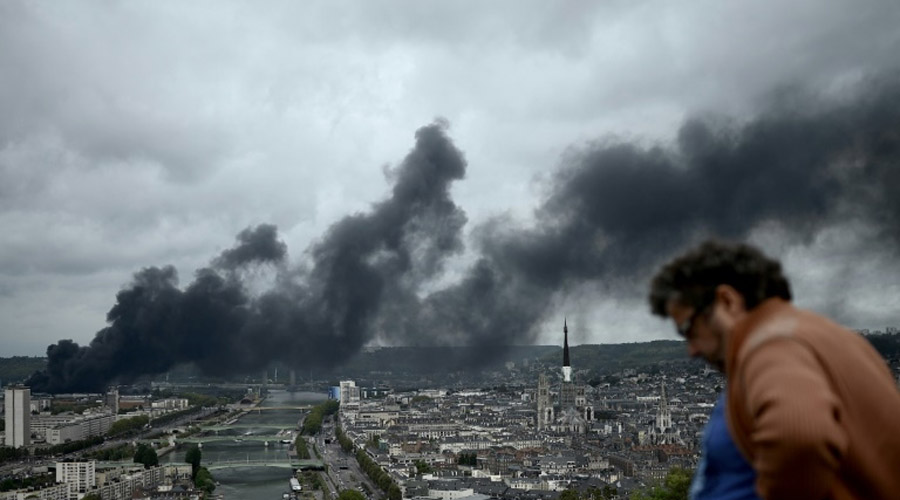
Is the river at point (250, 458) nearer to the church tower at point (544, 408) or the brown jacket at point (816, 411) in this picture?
the church tower at point (544, 408)

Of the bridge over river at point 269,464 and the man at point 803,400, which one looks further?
the bridge over river at point 269,464

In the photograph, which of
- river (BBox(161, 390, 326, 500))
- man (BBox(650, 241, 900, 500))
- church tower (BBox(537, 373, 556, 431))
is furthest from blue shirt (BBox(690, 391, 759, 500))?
church tower (BBox(537, 373, 556, 431))

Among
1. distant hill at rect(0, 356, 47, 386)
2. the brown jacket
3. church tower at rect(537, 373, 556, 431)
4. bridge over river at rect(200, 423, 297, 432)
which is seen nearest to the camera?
the brown jacket

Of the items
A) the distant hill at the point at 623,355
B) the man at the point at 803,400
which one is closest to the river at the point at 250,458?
the man at the point at 803,400

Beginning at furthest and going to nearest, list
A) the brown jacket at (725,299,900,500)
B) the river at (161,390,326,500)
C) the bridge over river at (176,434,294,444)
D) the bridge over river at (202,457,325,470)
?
the bridge over river at (176,434,294,444) < the bridge over river at (202,457,325,470) < the river at (161,390,326,500) < the brown jacket at (725,299,900,500)

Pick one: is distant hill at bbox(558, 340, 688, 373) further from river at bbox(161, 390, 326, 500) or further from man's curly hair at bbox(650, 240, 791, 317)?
man's curly hair at bbox(650, 240, 791, 317)

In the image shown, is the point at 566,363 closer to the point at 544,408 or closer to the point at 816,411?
the point at 544,408

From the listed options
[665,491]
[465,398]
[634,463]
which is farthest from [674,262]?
[465,398]

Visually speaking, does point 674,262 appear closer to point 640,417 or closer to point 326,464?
point 326,464
